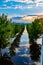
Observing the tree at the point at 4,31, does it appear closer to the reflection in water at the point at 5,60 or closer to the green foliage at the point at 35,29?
the reflection in water at the point at 5,60

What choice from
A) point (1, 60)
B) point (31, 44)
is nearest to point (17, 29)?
point (31, 44)

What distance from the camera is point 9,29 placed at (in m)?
1.92

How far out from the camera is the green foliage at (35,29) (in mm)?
1930

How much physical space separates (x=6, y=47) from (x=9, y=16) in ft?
1.24

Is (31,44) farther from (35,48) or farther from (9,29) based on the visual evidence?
(9,29)

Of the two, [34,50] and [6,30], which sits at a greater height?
[6,30]

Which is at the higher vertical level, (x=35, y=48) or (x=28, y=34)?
(x=28, y=34)

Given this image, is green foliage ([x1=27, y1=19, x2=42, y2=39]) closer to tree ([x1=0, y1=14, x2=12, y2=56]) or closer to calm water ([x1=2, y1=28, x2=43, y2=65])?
calm water ([x1=2, y1=28, x2=43, y2=65])

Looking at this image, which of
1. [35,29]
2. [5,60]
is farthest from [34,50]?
[5,60]

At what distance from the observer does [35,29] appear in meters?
1.94

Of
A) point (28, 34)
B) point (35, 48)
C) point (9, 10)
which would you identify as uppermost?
point (9, 10)

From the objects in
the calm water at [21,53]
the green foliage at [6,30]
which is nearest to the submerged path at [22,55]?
the calm water at [21,53]

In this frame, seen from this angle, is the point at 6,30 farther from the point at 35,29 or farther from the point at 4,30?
the point at 35,29

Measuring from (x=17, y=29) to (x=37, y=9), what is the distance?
1.14ft
